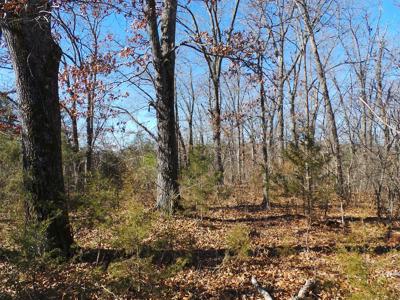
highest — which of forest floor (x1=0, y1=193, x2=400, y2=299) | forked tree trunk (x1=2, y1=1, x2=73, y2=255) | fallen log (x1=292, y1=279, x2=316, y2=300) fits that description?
forked tree trunk (x1=2, y1=1, x2=73, y2=255)

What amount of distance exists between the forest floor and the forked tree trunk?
0.76 metres

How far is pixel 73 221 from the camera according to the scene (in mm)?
6273

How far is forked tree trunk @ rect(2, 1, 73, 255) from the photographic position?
18.8 ft

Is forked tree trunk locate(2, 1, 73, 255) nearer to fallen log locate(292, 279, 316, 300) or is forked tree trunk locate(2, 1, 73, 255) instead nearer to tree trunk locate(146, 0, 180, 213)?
tree trunk locate(146, 0, 180, 213)

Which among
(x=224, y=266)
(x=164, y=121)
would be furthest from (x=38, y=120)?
(x=224, y=266)

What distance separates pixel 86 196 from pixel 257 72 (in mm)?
4988

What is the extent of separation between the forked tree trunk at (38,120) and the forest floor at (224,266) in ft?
2.50

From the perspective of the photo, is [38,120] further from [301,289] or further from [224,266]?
[301,289]

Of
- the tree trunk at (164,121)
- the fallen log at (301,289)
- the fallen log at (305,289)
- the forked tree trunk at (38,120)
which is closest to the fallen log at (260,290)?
the fallen log at (301,289)

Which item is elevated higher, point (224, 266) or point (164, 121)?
point (164, 121)

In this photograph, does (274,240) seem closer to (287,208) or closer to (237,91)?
(287,208)

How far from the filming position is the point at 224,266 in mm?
6473

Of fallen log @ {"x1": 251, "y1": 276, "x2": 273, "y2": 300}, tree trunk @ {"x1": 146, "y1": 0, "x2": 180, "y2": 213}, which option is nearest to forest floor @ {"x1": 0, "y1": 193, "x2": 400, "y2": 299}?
fallen log @ {"x1": 251, "y1": 276, "x2": 273, "y2": 300}

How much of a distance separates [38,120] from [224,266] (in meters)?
4.02
